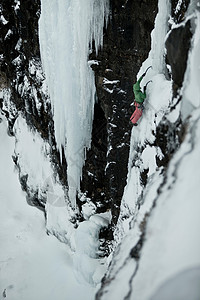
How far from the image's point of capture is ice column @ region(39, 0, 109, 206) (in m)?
5.42

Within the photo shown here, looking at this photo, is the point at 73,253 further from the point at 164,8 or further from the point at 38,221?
the point at 164,8

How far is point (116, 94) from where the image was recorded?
6.02m

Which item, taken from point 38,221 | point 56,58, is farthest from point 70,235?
point 56,58

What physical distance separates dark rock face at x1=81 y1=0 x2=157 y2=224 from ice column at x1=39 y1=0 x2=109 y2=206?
220 mm

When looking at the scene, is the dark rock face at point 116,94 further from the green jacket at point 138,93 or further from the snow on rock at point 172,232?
the snow on rock at point 172,232

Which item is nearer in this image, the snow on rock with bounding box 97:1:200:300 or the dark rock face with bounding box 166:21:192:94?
the snow on rock with bounding box 97:1:200:300

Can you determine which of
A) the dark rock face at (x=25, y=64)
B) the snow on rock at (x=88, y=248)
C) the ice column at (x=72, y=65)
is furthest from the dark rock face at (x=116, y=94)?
the dark rock face at (x=25, y=64)

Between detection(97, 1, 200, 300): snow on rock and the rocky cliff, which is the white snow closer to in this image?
the rocky cliff

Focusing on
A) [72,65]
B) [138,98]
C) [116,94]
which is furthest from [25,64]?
[138,98]

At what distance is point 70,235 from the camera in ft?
27.4

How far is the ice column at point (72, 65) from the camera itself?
213 inches

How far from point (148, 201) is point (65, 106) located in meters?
4.58

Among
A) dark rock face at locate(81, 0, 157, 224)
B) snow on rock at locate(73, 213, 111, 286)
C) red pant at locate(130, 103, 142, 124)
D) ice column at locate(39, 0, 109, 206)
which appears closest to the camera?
red pant at locate(130, 103, 142, 124)

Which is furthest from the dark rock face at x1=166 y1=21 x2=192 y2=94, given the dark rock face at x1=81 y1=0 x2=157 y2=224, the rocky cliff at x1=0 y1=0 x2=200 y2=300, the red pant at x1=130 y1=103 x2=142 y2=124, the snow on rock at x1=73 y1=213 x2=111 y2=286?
the snow on rock at x1=73 y1=213 x2=111 y2=286
